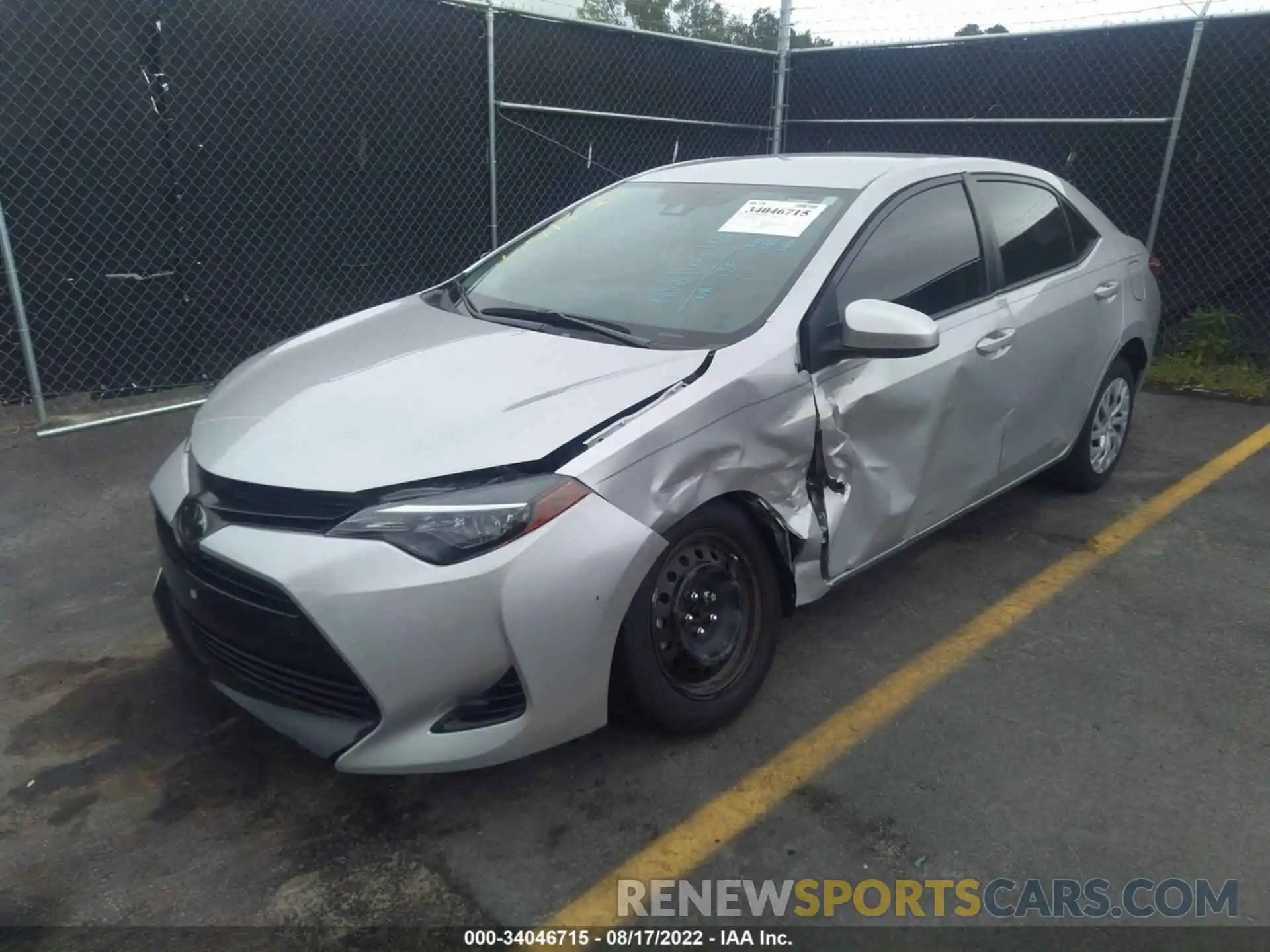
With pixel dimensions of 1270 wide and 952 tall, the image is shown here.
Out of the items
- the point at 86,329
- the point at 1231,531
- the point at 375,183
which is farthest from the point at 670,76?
the point at 1231,531

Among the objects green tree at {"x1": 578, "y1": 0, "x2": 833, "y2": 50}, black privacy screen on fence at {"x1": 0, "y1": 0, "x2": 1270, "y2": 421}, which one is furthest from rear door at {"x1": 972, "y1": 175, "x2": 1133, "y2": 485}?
green tree at {"x1": 578, "y1": 0, "x2": 833, "y2": 50}

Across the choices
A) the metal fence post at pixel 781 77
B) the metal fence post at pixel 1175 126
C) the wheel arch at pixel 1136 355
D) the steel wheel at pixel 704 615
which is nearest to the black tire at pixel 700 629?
the steel wheel at pixel 704 615

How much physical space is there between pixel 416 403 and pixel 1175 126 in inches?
249

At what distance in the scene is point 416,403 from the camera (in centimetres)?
272

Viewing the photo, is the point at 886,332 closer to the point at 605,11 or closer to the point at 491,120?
the point at 491,120

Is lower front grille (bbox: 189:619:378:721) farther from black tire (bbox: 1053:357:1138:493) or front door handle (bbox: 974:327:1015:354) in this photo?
black tire (bbox: 1053:357:1138:493)

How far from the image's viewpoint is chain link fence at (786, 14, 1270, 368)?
6.66 m

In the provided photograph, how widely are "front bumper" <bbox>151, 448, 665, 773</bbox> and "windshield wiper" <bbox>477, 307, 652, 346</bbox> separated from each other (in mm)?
793

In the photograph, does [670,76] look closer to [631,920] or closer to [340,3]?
[340,3]

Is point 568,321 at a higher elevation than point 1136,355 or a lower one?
higher

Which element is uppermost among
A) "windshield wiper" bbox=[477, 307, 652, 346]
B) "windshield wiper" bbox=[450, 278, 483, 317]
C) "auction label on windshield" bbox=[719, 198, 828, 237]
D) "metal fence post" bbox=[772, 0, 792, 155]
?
"metal fence post" bbox=[772, 0, 792, 155]

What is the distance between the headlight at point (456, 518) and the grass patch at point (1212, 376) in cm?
592

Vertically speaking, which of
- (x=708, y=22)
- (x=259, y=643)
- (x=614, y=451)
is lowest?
(x=259, y=643)

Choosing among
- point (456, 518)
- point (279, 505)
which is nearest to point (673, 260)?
point (456, 518)
